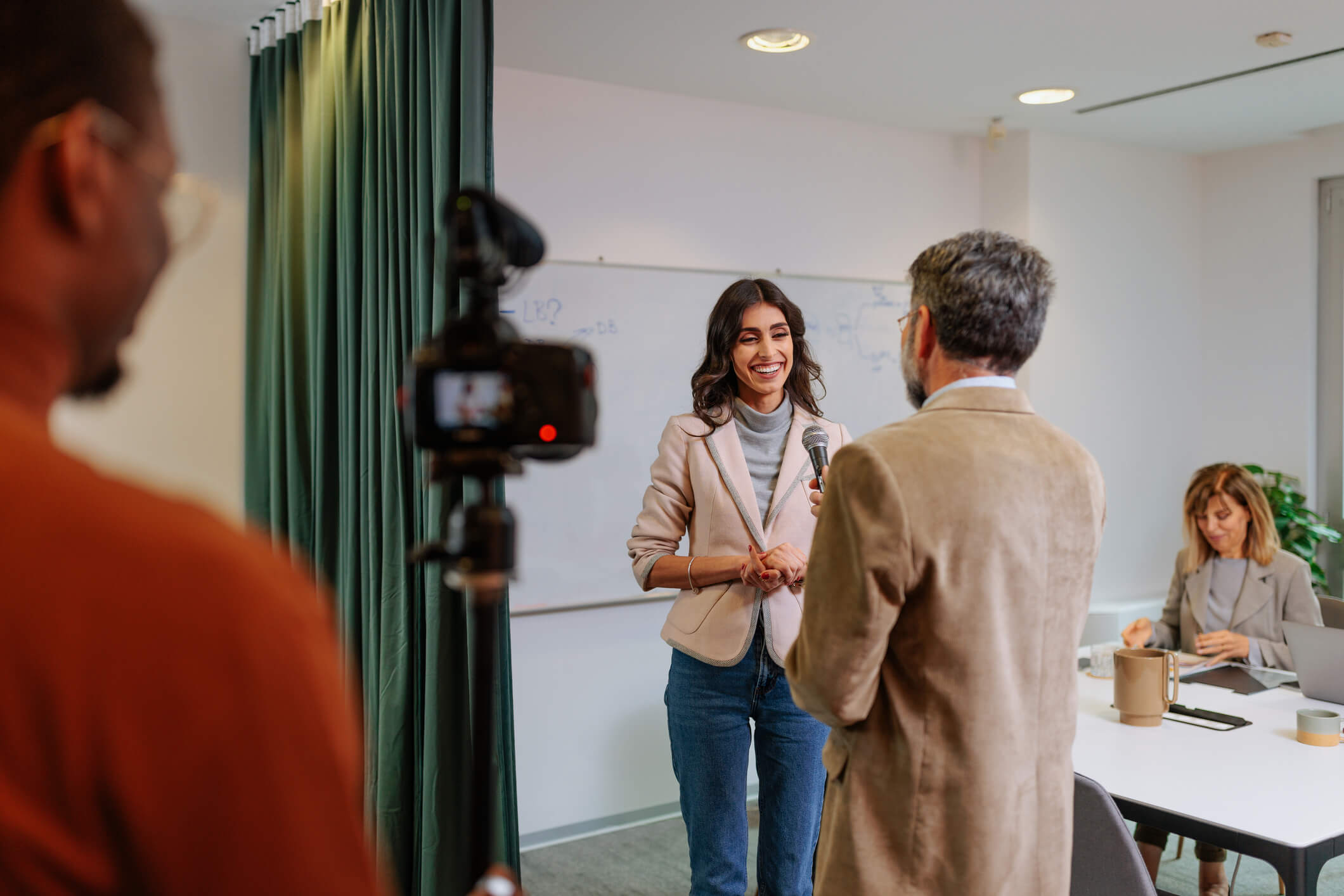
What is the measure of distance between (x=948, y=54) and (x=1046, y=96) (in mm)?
712

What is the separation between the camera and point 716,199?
160 inches

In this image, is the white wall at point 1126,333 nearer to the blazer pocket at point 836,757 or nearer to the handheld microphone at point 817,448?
the handheld microphone at point 817,448

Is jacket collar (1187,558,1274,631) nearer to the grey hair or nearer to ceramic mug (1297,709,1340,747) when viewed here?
ceramic mug (1297,709,1340,747)

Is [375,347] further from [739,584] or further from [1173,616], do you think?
[1173,616]

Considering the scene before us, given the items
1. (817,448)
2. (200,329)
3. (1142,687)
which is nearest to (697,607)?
(817,448)

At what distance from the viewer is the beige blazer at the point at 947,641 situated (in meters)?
1.31

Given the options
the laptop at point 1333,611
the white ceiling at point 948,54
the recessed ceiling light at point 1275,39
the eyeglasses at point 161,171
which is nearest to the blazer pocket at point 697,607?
the eyeglasses at point 161,171

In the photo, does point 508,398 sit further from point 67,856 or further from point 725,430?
point 725,430

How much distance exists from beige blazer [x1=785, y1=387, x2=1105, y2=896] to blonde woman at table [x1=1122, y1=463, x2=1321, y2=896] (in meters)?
1.88

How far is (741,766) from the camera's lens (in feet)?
7.05

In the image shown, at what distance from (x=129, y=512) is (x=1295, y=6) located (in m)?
3.67

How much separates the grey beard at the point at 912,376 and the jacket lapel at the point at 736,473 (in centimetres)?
71

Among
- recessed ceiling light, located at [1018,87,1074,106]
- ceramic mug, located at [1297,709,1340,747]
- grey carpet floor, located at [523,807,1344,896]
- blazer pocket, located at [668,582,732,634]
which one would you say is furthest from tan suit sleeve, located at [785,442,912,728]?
recessed ceiling light, located at [1018,87,1074,106]

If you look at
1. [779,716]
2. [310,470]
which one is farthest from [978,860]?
[310,470]
